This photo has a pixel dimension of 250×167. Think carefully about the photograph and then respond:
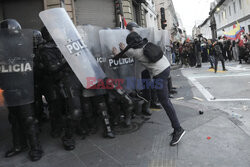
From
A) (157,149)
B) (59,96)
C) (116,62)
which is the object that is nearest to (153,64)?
(116,62)

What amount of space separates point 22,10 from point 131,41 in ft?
25.3

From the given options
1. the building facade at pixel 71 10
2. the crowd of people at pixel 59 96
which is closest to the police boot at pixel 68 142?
the crowd of people at pixel 59 96

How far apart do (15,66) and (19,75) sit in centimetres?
12

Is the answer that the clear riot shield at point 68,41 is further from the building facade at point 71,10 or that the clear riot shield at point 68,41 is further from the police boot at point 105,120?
the building facade at point 71,10

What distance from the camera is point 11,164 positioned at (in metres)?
2.97

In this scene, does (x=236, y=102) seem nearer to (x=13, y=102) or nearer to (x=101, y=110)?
(x=101, y=110)

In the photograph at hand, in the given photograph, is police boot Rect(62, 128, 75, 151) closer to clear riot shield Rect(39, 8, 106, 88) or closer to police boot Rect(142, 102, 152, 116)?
clear riot shield Rect(39, 8, 106, 88)

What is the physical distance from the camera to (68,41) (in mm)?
3000

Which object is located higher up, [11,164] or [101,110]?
[101,110]

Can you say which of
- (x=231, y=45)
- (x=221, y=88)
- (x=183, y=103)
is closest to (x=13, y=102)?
(x=183, y=103)

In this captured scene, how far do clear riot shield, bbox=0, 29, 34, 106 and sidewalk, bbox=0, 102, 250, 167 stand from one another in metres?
0.92

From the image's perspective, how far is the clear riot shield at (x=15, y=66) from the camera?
2.77m

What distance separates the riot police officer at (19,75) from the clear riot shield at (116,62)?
1245mm

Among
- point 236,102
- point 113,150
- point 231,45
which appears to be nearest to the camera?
point 113,150
